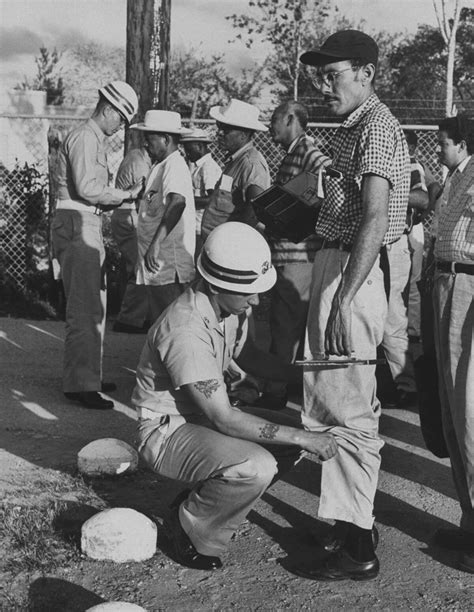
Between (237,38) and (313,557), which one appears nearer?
(313,557)

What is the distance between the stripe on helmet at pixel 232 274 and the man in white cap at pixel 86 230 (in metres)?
2.56

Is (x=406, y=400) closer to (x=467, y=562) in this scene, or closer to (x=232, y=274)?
(x=467, y=562)

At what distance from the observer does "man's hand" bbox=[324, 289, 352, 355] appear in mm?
3418

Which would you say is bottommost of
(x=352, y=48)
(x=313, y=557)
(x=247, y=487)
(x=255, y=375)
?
(x=313, y=557)

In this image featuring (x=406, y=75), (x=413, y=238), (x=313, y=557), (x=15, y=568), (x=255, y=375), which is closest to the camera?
(x=15, y=568)

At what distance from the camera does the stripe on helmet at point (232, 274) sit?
11.6 ft

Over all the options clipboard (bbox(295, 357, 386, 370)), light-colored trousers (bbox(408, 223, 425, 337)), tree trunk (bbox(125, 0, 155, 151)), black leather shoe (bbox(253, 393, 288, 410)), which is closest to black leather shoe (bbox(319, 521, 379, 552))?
clipboard (bbox(295, 357, 386, 370))

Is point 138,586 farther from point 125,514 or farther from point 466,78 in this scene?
point 466,78

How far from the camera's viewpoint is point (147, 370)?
3.77 metres

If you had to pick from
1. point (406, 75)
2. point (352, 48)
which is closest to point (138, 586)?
point (352, 48)

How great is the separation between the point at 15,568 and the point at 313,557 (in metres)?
1.25

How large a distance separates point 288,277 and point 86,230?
1.40 meters

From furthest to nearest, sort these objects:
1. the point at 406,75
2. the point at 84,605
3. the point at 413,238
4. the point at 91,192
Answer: the point at 406,75 < the point at 413,238 < the point at 91,192 < the point at 84,605

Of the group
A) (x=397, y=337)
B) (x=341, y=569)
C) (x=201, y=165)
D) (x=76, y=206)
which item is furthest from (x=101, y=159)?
(x=341, y=569)
